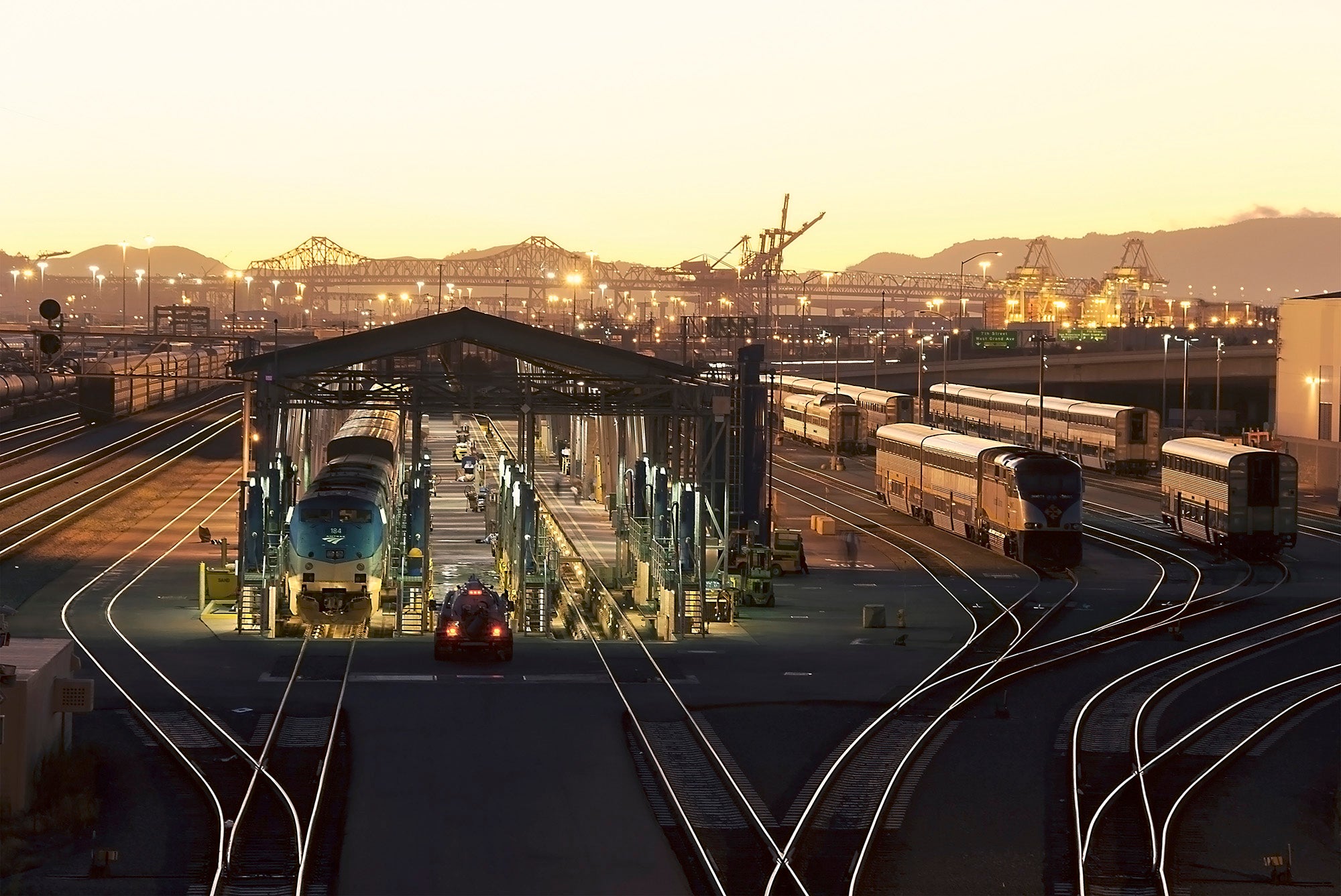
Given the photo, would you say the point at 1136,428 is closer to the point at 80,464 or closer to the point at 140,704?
the point at 80,464

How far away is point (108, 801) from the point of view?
21469 millimetres

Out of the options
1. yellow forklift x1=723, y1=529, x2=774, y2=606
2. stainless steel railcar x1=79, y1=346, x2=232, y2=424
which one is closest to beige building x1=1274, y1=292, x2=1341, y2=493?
yellow forklift x1=723, y1=529, x2=774, y2=606

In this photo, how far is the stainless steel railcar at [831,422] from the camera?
96.0m

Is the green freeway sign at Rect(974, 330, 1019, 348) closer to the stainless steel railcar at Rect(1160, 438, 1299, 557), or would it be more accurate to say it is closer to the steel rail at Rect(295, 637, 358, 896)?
the stainless steel railcar at Rect(1160, 438, 1299, 557)

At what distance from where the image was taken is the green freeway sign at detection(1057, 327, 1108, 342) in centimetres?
13425

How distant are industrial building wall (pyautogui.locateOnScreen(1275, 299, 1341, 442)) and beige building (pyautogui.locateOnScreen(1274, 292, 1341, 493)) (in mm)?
29

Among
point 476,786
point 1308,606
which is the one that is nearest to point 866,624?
point 1308,606

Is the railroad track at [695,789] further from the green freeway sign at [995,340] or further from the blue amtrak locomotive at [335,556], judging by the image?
the green freeway sign at [995,340]

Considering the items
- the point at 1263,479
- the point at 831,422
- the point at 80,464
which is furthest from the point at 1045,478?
the point at 831,422

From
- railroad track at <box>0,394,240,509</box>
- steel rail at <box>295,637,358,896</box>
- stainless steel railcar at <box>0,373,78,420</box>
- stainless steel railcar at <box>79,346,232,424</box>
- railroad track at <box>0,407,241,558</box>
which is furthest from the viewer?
stainless steel railcar at <box>79,346,232,424</box>

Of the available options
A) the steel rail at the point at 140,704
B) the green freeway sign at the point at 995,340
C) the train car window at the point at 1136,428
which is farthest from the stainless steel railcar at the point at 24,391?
the green freeway sign at the point at 995,340

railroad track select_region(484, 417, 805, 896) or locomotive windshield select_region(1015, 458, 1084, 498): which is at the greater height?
locomotive windshield select_region(1015, 458, 1084, 498)

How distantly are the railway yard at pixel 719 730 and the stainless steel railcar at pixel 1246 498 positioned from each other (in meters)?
1.00

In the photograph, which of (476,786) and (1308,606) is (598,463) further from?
(476,786)
